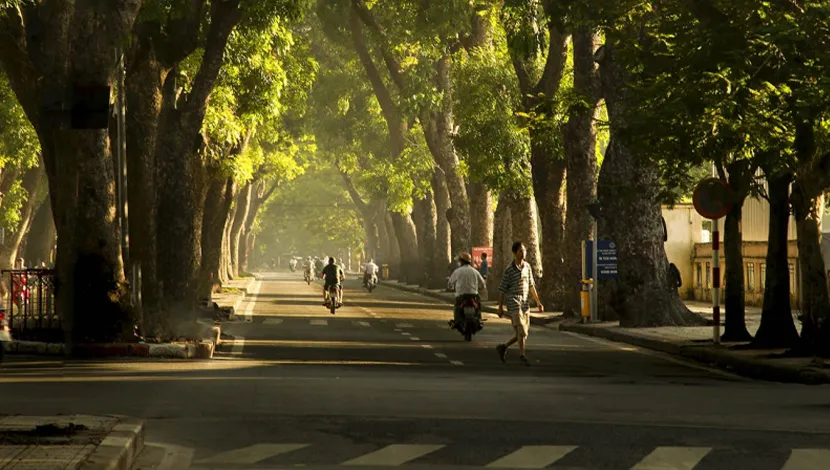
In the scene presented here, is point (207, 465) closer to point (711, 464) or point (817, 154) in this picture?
point (711, 464)

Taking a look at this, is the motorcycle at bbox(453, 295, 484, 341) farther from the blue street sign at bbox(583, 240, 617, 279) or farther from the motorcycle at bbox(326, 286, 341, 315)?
the motorcycle at bbox(326, 286, 341, 315)

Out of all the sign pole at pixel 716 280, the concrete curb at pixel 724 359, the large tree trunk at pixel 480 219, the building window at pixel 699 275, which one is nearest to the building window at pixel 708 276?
the building window at pixel 699 275

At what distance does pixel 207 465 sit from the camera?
1184 centimetres

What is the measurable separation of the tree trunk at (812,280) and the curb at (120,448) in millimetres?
12195

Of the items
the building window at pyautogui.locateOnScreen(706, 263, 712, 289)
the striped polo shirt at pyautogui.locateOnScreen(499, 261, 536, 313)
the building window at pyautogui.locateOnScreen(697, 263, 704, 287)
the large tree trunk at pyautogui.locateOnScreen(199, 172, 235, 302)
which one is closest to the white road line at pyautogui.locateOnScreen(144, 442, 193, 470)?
the striped polo shirt at pyautogui.locateOnScreen(499, 261, 536, 313)

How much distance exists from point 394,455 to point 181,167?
19.2 meters

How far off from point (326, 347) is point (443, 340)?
366 cm

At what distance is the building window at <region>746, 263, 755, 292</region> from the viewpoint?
49156 mm

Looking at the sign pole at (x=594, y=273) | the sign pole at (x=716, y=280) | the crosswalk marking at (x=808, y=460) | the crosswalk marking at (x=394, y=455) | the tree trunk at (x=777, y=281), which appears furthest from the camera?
the sign pole at (x=594, y=273)

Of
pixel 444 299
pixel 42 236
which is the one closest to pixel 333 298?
pixel 444 299

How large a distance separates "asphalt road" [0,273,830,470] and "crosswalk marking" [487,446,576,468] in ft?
0.05

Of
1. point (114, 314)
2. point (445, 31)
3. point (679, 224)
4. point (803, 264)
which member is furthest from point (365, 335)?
point (679, 224)

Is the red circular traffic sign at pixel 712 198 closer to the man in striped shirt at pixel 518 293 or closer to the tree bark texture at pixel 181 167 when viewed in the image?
the man in striped shirt at pixel 518 293

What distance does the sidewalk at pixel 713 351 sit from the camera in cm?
2106
